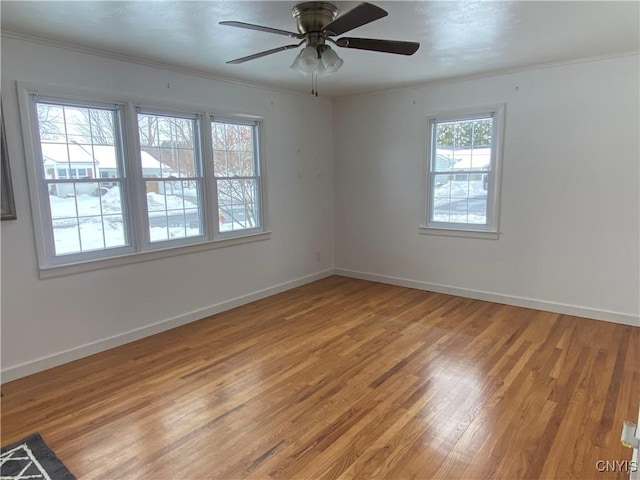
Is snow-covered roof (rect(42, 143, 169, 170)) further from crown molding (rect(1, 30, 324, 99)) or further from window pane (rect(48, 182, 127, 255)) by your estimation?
crown molding (rect(1, 30, 324, 99))

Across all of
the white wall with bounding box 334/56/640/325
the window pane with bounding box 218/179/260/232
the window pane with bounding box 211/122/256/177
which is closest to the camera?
the white wall with bounding box 334/56/640/325

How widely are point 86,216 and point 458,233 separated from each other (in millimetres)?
3858

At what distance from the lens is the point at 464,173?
182 inches

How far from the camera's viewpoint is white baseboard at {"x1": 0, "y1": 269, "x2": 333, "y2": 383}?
301cm

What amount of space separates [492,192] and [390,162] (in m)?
1.33

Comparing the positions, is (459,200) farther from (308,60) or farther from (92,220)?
(92,220)

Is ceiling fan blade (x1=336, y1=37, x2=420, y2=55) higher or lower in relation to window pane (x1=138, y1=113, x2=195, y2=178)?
higher

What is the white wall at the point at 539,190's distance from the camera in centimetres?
371

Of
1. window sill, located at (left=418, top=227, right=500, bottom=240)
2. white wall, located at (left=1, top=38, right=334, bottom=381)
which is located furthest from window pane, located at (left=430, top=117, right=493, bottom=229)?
white wall, located at (left=1, top=38, right=334, bottom=381)

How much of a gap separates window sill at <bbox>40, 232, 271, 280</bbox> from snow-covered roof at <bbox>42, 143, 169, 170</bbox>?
0.81 metres

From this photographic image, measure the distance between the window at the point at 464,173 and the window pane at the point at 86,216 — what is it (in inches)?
135

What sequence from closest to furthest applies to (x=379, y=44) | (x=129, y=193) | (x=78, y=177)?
(x=379, y=44) < (x=78, y=177) < (x=129, y=193)

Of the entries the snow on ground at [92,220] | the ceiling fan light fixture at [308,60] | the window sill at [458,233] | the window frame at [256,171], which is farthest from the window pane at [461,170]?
the snow on ground at [92,220]

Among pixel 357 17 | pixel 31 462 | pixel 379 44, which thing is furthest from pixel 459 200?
pixel 31 462
